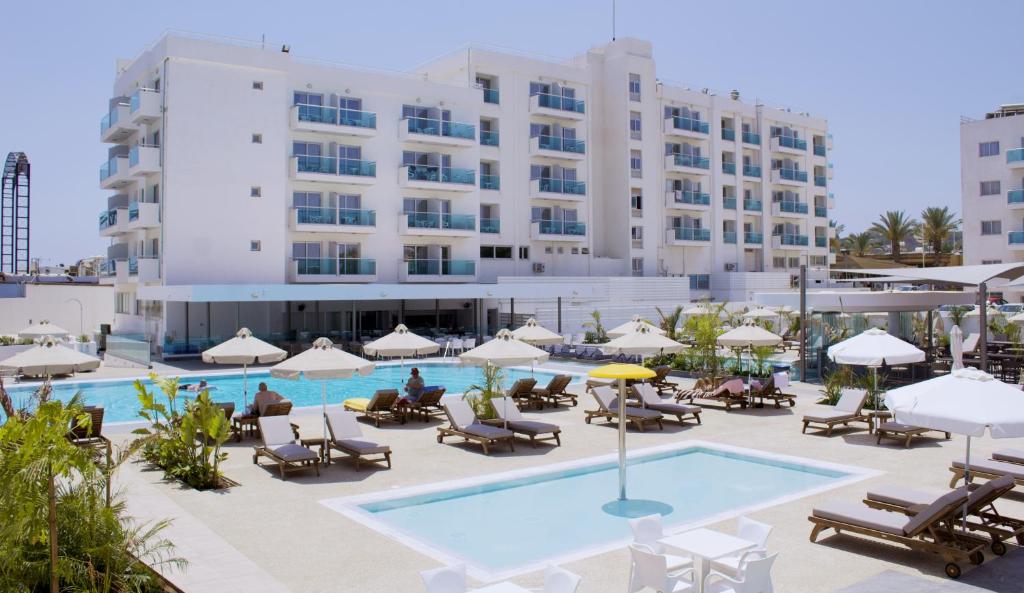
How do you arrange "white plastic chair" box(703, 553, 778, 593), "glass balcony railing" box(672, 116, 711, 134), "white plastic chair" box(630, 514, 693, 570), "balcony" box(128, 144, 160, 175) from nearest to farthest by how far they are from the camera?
"white plastic chair" box(703, 553, 778, 593) < "white plastic chair" box(630, 514, 693, 570) < "balcony" box(128, 144, 160, 175) < "glass balcony railing" box(672, 116, 711, 134)

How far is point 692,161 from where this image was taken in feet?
172

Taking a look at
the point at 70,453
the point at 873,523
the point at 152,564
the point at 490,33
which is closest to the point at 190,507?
the point at 152,564

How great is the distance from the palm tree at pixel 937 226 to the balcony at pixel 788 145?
13.9m

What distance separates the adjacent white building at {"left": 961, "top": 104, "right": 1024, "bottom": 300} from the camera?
50.6m

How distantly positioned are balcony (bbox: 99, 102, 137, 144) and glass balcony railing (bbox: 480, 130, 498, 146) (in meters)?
17.3

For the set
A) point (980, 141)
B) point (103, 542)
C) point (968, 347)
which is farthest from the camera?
point (980, 141)

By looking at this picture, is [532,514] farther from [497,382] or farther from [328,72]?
[328,72]

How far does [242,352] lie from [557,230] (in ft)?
98.4

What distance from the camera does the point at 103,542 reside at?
707 cm

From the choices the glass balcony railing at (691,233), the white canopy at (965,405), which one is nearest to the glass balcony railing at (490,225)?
the glass balcony railing at (691,233)

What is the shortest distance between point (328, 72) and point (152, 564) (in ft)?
109

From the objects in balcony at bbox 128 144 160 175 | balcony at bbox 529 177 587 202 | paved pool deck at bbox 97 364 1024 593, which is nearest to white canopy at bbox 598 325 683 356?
paved pool deck at bbox 97 364 1024 593

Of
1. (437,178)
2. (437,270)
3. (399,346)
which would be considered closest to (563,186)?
(437,178)

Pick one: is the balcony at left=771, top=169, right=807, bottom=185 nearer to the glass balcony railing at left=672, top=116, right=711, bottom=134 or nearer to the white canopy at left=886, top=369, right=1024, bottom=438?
the glass balcony railing at left=672, top=116, right=711, bottom=134
